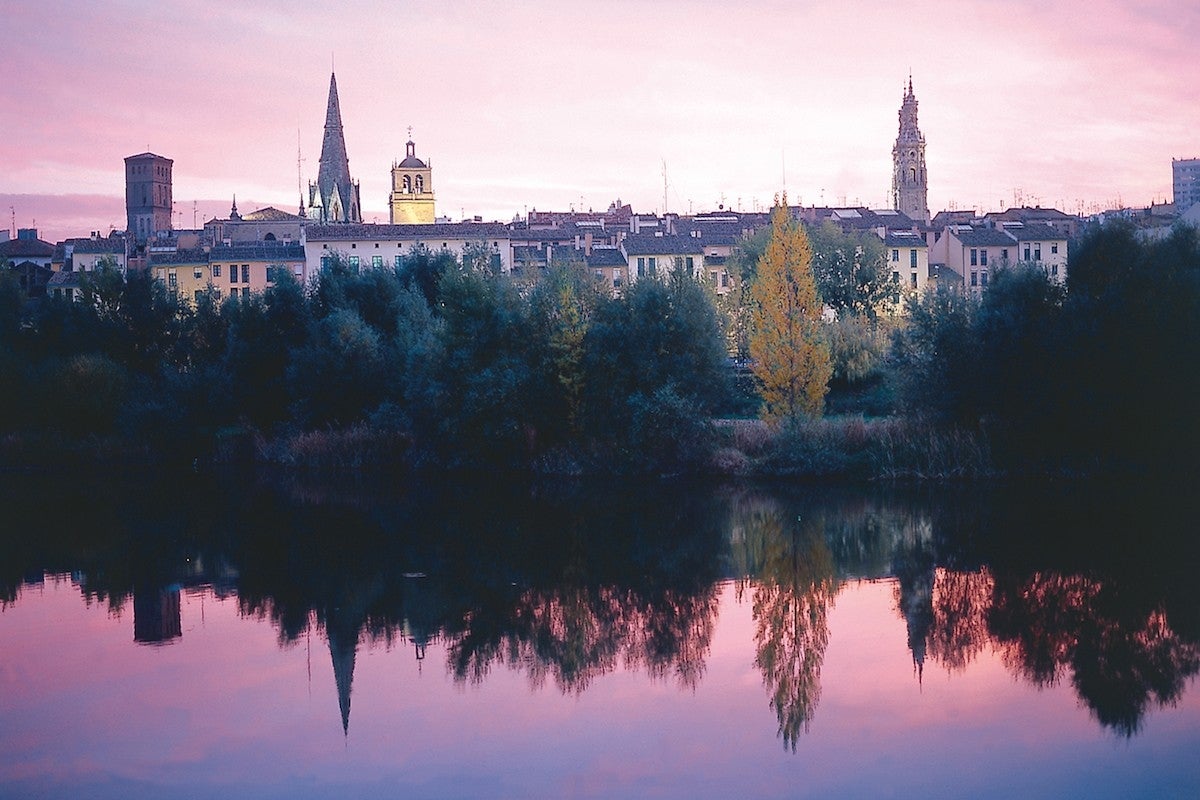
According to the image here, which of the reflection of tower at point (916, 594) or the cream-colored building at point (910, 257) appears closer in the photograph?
the reflection of tower at point (916, 594)

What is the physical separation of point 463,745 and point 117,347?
103ft

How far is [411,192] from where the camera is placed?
360ft

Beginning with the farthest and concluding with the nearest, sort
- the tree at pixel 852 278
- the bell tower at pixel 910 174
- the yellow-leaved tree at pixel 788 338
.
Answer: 1. the bell tower at pixel 910 174
2. the tree at pixel 852 278
3. the yellow-leaved tree at pixel 788 338

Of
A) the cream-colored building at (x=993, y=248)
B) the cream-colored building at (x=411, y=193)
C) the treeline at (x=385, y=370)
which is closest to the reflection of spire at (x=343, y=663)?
the treeline at (x=385, y=370)

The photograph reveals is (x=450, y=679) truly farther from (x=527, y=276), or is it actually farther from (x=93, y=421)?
(x=93, y=421)

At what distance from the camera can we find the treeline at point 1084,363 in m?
28.5

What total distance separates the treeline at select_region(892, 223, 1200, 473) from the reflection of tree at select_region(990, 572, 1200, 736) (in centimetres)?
1046

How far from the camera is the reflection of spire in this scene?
14.6m

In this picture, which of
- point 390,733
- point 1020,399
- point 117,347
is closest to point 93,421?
point 117,347

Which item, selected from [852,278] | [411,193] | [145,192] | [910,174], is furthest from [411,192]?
[852,278]

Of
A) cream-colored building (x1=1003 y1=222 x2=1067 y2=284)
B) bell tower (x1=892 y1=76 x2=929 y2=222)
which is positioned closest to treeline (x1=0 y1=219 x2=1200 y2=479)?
cream-colored building (x1=1003 y1=222 x2=1067 y2=284)

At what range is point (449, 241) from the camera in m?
71.8

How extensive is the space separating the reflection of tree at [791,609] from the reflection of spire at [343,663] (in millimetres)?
4447

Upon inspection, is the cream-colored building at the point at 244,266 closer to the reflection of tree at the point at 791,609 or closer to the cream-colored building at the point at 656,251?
the cream-colored building at the point at 656,251
